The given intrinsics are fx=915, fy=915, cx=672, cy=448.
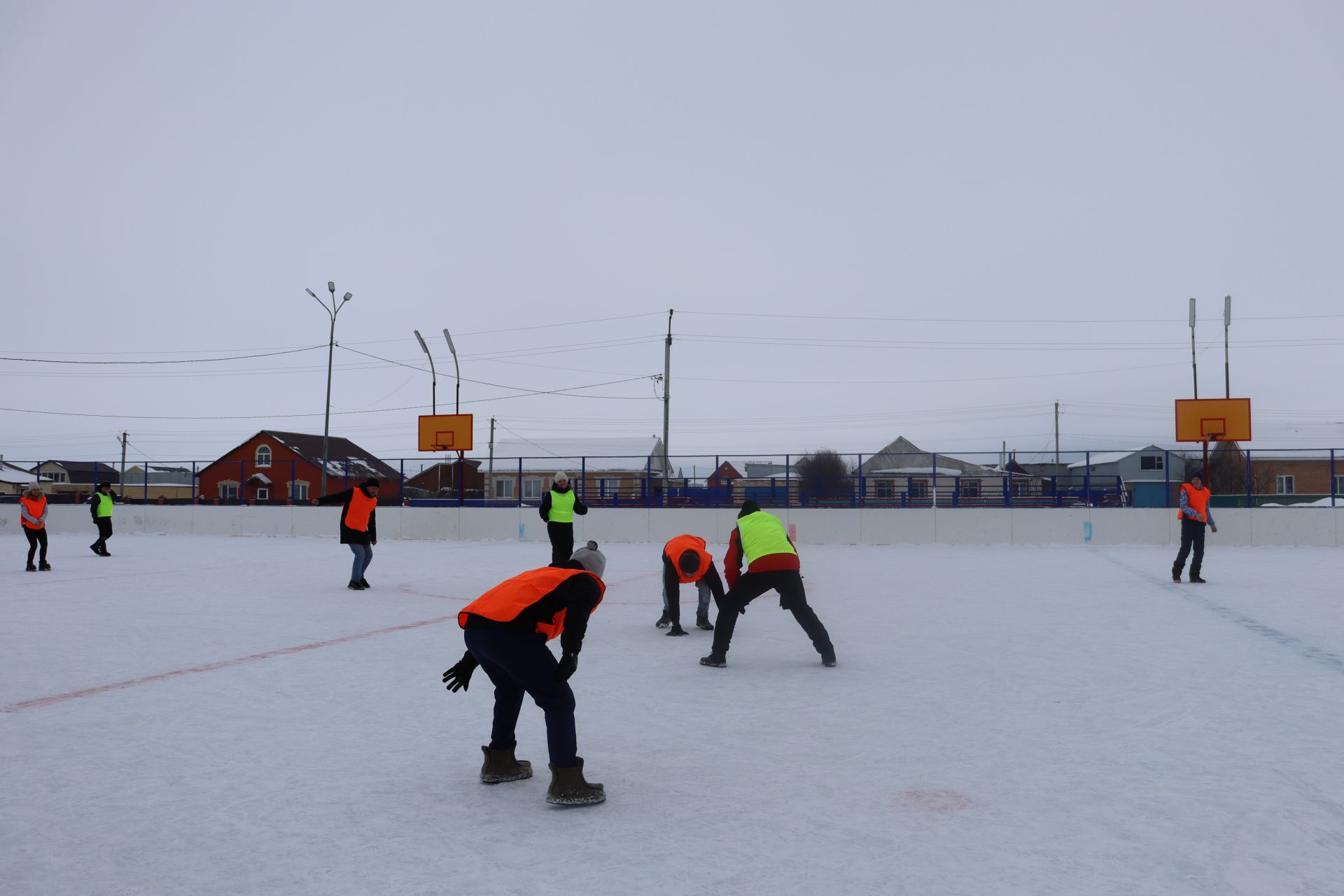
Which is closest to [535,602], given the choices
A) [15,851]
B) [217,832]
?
[217,832]

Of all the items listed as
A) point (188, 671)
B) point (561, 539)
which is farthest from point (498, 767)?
point (561, 539)

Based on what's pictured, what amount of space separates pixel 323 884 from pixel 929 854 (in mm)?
2174

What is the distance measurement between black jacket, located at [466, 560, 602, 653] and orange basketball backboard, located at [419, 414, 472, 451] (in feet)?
79.2

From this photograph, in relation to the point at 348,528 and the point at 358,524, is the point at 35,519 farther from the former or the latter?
the point at 358,524

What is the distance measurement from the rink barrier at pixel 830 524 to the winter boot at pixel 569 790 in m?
20.0

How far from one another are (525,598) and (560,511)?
Result: 30.5 ft

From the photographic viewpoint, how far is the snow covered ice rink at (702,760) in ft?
10.8

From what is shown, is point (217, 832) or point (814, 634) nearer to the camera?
point (217, 832)

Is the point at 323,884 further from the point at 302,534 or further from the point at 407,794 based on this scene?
the point at 302,534

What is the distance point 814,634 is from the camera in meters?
7.07

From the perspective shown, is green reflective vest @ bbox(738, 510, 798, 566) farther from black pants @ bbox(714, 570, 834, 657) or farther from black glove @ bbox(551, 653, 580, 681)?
black glove @ bbox(551, 653, 580, 681)

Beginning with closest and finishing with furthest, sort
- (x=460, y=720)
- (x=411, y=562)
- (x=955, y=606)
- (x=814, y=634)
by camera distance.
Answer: (x=460, y=720) < (x=814, y=634) < (x=955, y=606) < (x=411, y=562)

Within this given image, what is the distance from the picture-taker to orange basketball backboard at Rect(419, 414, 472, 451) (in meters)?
27.7

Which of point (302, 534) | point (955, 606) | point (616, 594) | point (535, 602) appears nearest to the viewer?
point (535, 602)
